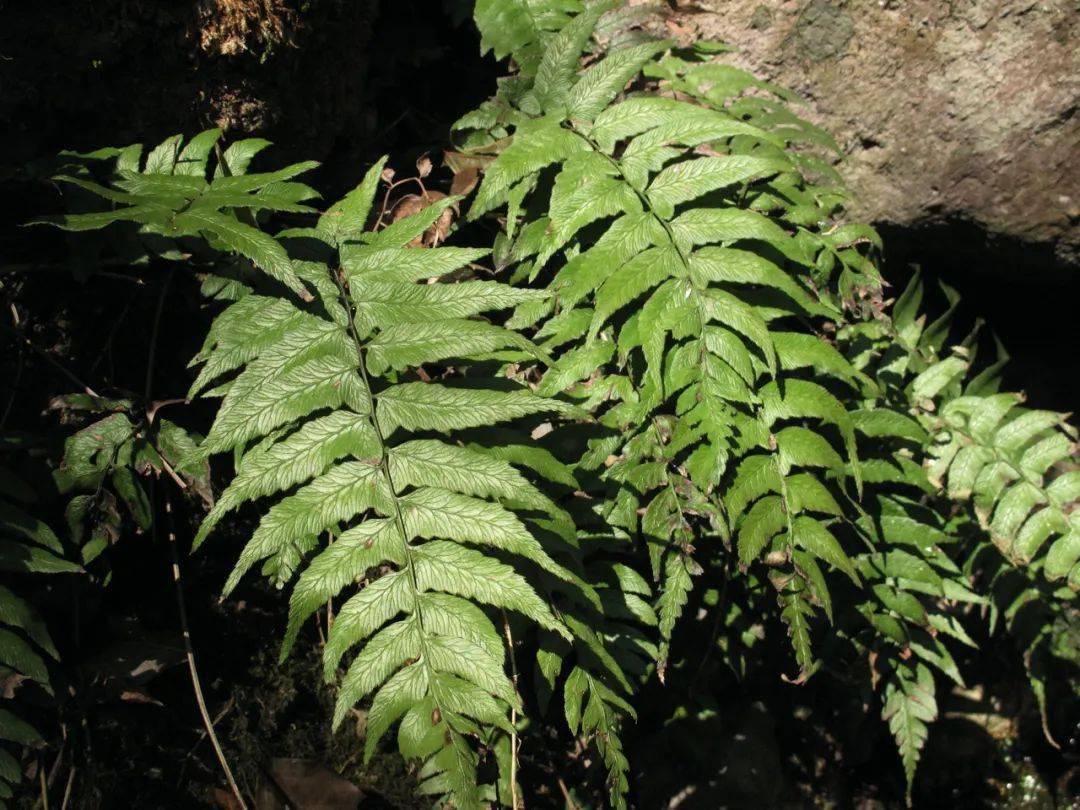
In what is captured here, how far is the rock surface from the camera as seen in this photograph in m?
3.32

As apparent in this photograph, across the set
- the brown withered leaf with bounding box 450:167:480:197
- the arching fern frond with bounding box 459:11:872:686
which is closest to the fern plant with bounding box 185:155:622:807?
the arching fern frond with bounding box 459:11:872:686

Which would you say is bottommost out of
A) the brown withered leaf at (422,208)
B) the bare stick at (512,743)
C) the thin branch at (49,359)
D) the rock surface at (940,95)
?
the bare stick at (512,743)

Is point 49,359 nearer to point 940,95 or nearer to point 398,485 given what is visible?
point 398,485

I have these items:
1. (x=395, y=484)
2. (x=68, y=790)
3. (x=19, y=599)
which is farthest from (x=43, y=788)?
(x=395, y=484)

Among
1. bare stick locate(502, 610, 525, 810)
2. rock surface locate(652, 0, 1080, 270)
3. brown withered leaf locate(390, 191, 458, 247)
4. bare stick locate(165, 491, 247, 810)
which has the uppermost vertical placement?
rock surface locate(652, 0, 1080, 270)

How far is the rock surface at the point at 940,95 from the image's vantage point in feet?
10.9

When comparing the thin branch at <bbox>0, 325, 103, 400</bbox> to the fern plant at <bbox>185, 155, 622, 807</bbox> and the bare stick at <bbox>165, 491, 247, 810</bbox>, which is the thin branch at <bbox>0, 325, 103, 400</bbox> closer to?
the bare stick at <bbox>165, 491, 247, 810</bbox>

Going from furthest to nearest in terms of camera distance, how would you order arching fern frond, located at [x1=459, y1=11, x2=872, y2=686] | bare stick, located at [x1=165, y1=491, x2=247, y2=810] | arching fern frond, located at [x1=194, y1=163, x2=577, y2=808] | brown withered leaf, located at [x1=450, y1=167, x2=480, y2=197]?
brown withered leaf, located at [x1=450, y1=167, x2=480, y2=197] → bare stick, located at [x1=165, y1=491, x2=247, y2=810] → arching fern frond, located at [x1=459, y1=11, x2=872, y2=686] → arching fern frond, located at [x1=194, y1=163, x2=577, y2=808]

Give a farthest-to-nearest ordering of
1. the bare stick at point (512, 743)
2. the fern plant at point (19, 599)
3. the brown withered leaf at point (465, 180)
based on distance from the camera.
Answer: the brown withered leaf at point (465, 180) → the bare stick at point (512, 743) → the fern plant at point (19, 599)

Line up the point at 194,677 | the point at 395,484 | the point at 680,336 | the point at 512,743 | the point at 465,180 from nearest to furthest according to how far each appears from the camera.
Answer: the point at 395,484 < the point at 512,743 < the point at 680,336 < the point at 194,677 < the point at 465,180

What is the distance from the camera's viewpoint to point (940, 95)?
3.42 m

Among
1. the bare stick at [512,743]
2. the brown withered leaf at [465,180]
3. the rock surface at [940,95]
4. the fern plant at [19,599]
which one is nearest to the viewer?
the fern plant at [19,599]

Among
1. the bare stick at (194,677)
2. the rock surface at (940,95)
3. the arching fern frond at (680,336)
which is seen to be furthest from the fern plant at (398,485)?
the rock surface at (940,95)

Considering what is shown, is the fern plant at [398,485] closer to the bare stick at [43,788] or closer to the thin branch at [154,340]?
the thin branch at [154,340]
